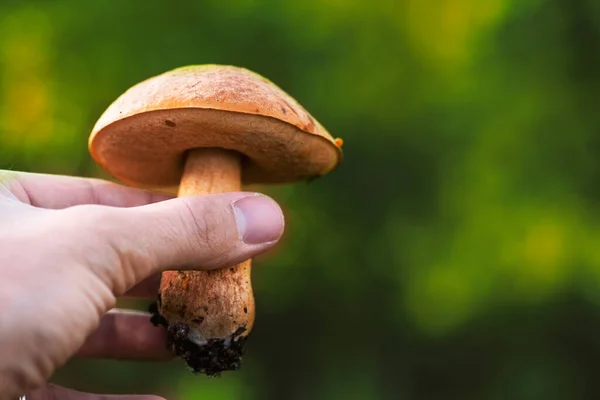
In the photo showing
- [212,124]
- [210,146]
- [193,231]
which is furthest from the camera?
[210,146]

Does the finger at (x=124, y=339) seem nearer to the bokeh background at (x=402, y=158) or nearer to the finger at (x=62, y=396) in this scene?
the finger at (x=62, y=396)

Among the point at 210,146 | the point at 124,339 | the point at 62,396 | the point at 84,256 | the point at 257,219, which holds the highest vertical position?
the point at 210,146

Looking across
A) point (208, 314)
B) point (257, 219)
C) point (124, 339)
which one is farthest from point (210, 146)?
point (124, 339)

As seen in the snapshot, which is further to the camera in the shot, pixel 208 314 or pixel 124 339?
pixel 124 339

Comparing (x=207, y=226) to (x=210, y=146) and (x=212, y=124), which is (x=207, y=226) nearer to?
(x=212, y=124)

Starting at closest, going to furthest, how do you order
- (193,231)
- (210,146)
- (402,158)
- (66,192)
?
(193,231) < (210,146) < (66,192) < (402,158)

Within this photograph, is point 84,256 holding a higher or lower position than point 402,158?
lower

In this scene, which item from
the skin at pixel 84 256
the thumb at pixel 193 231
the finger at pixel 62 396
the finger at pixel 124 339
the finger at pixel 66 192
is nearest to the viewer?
the skin at pixel 84 256

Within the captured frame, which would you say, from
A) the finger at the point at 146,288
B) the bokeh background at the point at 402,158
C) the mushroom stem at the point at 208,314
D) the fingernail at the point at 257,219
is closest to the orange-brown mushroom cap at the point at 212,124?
the fingernail at the point at 257,219

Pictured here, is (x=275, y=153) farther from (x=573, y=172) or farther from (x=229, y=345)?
(x=573, y=172)
